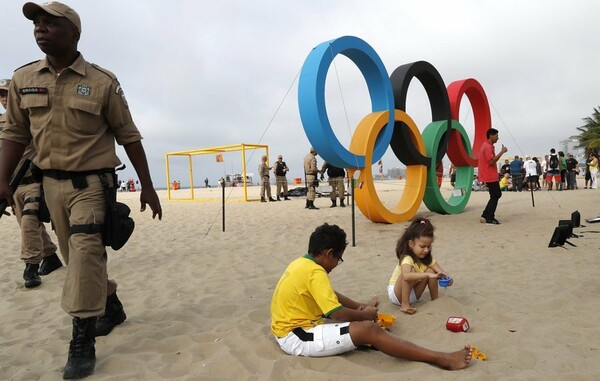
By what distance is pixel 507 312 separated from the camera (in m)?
3.39

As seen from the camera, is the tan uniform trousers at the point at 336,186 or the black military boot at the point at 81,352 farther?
the tan uniform trousers at the point at 336,186

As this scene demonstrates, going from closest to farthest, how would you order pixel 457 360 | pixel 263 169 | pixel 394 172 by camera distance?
pixel 457 360 < pixel 263 169 < pixel 394 172

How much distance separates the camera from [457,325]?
9.75 feet

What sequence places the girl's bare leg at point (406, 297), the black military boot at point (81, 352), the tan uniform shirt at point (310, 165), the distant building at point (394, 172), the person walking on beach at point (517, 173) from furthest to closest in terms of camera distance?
the distant building at point (394, 172) < the person walking on beach at point (517, 173) < the tan uniform shirt at point (310, 165) < the girl's bare leg at point (406, 297) < the black military boot at point (81, 352)

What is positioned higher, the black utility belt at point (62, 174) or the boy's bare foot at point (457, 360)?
the black utility belt at point (62, 174)

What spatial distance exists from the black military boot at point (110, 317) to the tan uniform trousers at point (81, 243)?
680mm

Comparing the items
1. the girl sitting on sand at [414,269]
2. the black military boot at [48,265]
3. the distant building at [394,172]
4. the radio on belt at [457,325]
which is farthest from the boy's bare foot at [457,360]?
the distant building at [394,172]

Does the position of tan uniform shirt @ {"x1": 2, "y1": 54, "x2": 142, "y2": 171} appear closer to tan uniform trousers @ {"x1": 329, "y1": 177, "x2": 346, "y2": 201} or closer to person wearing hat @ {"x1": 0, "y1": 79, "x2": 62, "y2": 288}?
person wearing hat @ {"x1": 0, "y1": 79, "x2": 62, "y2": 288}

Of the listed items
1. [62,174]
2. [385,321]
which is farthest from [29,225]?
[385,321]

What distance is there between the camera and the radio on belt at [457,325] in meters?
2.96

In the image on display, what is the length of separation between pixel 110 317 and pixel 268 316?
1241 mm

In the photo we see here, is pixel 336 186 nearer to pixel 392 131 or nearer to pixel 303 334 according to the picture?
pixel 392 131

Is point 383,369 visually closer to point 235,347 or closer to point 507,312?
point 235,347

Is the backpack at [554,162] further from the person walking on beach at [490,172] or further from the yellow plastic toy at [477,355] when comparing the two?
the yellow plastic toy at [477,355]
